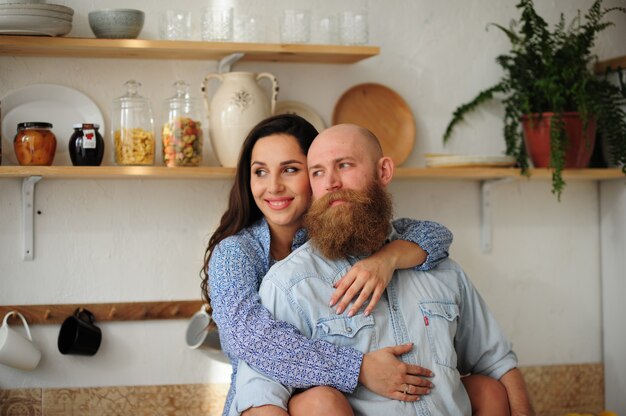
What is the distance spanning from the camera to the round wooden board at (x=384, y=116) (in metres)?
2.86

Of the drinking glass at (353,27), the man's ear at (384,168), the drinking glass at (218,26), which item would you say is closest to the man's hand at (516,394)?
the man's ear at (384,168)

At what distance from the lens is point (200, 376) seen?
2.75 metres

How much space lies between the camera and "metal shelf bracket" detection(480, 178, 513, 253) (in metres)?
2.99

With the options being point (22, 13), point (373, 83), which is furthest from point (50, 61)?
point (373, 83)

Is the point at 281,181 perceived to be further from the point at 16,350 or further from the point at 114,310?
the point at 16,350

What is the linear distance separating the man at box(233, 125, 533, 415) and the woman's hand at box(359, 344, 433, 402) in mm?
17

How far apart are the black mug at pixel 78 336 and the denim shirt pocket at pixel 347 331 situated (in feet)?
3.20

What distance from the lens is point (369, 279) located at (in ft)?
6.39

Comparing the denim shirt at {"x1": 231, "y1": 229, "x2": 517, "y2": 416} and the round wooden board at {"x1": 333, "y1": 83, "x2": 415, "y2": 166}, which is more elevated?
Result: the round wooden board at {"x1": 333, "y1": 83, "x2": 415, "y2": 166}

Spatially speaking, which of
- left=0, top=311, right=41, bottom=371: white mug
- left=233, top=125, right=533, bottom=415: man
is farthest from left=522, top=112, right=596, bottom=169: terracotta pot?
left=0, top=311, right=41, bottom=371: white mug

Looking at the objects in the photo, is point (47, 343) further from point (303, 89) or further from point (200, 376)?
point (303, 89)

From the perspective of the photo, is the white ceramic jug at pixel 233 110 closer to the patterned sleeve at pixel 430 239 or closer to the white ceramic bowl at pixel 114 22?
the white ceramic bowl at pixel 114 22

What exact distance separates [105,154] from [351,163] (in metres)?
0.98

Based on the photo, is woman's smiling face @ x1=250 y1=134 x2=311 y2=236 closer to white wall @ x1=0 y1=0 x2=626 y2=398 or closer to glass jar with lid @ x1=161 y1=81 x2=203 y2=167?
glass jar with lid @ x1=161 y1=81 x2=203 y2=167
